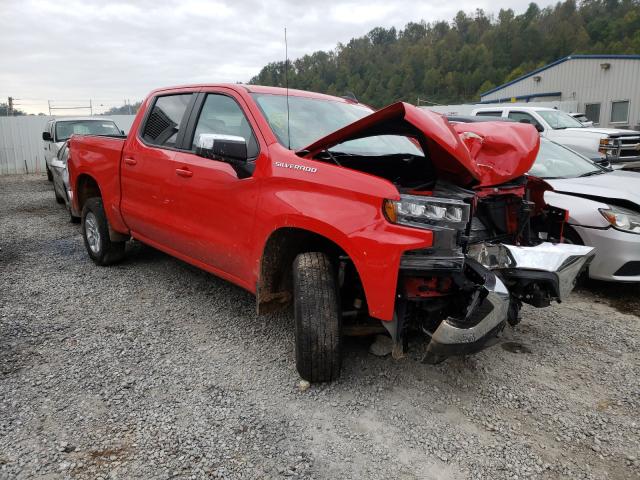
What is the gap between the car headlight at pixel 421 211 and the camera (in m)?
A: 2.62

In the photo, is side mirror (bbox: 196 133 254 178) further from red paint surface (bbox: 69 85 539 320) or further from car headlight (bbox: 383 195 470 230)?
car headlight (bbox: 383 195 470 230)

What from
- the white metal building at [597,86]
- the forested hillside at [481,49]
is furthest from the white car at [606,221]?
the forested hillside at [481,49]

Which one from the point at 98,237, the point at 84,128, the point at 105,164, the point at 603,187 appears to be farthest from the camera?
the point at 84,128

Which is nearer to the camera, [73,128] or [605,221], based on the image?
[605,221]

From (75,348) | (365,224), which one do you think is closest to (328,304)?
(365,224)

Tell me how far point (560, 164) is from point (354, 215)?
4.12 meters

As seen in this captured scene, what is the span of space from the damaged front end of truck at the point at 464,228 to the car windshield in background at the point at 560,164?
2.13 metres

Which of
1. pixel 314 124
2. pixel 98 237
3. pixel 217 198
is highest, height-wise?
pixel 314 124

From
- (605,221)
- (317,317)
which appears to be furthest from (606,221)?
(317,317)

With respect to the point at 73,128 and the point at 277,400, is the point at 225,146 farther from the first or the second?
the point at 73,128

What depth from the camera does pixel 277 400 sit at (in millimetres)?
2945

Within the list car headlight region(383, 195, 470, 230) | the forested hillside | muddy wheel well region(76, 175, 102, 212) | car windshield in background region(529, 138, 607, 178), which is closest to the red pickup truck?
car headlight region(383, 195, 470, 230)

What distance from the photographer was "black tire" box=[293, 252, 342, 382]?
9.48 ft

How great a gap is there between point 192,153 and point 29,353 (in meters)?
1.86
